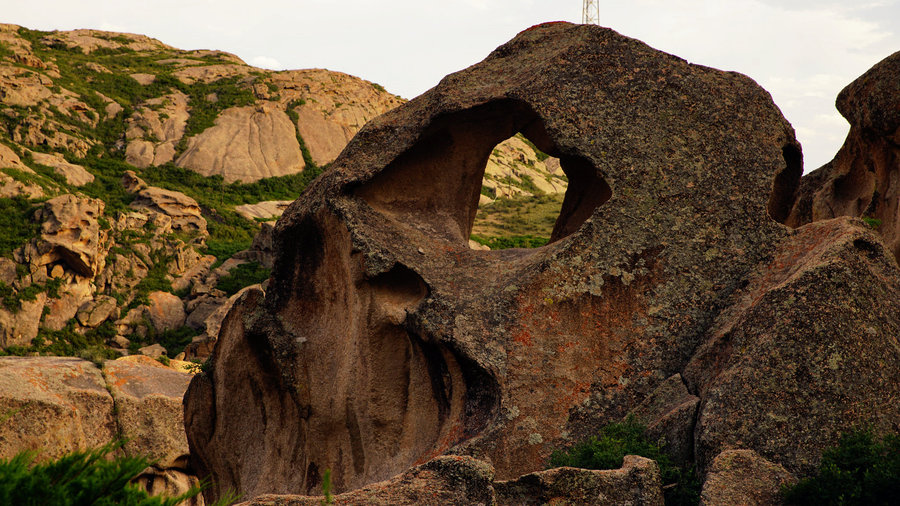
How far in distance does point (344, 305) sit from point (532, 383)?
12.9 ft

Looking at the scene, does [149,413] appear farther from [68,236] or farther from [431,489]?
[68,236]

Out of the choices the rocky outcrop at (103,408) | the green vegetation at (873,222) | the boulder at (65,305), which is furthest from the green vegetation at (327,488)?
the boulder at (65,305)

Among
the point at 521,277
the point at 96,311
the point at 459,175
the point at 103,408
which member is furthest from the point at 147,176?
the point at 521,277

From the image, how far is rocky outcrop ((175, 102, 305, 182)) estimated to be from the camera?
258 ft

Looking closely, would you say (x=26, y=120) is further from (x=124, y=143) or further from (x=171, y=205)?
(x=171, y=205)

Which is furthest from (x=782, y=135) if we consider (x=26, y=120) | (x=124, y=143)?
(x=124, y=143)

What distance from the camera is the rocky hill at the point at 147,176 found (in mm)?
50000

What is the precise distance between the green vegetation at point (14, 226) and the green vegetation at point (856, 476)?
48.0m

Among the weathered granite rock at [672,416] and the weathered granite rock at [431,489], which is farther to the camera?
the weathered granite rock at [672,416]

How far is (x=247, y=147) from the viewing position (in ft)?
269

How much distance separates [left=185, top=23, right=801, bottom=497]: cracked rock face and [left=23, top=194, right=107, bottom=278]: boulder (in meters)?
36.3

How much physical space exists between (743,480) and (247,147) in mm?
76094

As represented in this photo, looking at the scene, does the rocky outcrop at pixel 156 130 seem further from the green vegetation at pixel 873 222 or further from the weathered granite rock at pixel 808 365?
the weathered granite rock at pixel 808 365

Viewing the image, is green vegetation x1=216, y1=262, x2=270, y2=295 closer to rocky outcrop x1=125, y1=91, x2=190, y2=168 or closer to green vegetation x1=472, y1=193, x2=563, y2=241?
green vegetation x1=472, y1=193, x2=563, y2=241
